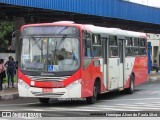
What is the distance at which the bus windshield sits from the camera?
52.9 feet

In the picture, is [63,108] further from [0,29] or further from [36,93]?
[0,29]

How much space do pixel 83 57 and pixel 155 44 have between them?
193 feet

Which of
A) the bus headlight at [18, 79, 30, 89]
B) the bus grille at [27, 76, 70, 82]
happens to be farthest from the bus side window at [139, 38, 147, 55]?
the bus headlight at [18, 79, 30, 89]

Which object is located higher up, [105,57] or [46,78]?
[105,57]

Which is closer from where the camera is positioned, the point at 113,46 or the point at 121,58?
the point at 113,46

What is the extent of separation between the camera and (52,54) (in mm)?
16281

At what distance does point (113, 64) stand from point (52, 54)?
4.27 meters

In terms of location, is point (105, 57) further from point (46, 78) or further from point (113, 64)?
point (46, 78)

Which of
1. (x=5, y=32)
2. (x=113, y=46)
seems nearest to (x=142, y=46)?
(x=113, y=46)

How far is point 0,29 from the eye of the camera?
2270 inches

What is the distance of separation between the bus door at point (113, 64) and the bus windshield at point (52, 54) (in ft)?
11.0

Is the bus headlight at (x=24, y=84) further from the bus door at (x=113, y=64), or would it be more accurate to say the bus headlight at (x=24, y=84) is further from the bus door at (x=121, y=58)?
A: the bus door at (x=121, y=58)

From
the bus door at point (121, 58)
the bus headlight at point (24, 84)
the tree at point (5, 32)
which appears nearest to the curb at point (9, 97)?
the bus headlight at point (24, 84)

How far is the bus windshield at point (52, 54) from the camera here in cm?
1612
